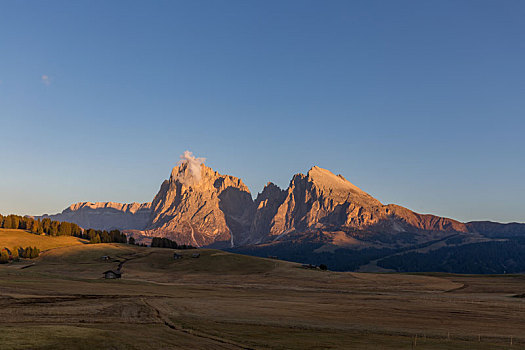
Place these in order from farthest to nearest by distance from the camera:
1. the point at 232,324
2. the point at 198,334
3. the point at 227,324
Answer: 1. the point at 232,324
2. the point at 227,324
3. the point at 198,334

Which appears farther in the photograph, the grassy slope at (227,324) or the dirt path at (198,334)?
the dirt path at (198,334)

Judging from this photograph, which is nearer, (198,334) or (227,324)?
(198,334)

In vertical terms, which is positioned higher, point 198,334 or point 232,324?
point 198,334

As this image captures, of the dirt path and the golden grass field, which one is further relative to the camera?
the dirt path

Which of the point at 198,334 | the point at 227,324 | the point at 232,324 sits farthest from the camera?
the point at 232,324

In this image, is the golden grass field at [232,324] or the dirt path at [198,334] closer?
the golden grass field at [232,324]

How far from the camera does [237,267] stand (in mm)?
187000

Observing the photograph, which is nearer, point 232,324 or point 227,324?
point 227,324

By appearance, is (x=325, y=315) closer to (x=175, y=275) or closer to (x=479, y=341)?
(x=479, y=341)

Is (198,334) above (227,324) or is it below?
above

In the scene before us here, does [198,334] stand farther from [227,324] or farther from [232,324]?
[232,324]

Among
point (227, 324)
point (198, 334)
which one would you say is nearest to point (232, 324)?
point (227, 324)

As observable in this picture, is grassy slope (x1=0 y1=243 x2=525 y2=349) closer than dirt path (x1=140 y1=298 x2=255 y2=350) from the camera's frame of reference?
Yes

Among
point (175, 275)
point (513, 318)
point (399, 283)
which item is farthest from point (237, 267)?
point (513, 318)
